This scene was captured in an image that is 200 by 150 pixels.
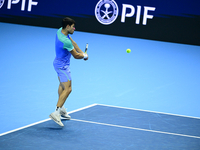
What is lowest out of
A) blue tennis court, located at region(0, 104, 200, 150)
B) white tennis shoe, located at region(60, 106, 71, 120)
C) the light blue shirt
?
blue tennis court, located at region(0, 104, 200, 150)

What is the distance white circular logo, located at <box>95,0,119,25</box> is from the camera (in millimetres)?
15562

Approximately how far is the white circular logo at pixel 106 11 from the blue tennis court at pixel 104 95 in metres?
1.33

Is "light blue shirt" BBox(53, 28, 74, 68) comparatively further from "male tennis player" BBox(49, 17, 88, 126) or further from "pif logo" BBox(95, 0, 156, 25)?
"pif logo" BBox(95, 0, 156, 25)

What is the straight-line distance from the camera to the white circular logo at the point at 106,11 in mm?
15562

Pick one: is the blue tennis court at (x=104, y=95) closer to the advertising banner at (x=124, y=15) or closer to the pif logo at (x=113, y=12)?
the advertising banner at (x=124, y=15)

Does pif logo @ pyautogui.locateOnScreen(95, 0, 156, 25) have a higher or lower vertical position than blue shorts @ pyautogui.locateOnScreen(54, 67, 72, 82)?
higher

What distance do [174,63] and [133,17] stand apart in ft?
13.1

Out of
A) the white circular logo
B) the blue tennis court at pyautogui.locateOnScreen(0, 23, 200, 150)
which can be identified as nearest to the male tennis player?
the blue tennis court at pyautogui.locateOnScreen(0, 23, 200, 150)

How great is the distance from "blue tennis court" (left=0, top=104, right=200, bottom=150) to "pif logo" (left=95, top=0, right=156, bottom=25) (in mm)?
8967

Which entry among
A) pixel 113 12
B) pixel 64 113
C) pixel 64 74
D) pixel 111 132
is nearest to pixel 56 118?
pixel 64 113

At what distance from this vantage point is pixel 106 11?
15.7m

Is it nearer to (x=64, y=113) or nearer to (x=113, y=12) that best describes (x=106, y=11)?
(x=113, y=12)

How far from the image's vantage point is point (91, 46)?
13867 mm

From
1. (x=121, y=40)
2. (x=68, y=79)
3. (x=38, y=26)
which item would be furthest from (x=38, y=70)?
(x=38, y=26)
